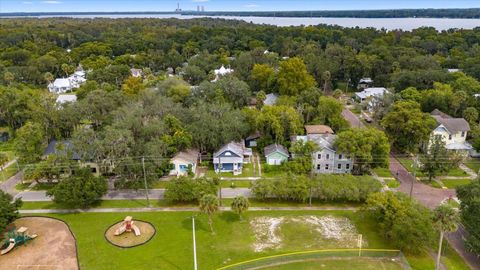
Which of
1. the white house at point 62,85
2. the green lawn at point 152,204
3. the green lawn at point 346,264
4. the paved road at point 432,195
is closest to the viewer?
the green lawn at point 346,264

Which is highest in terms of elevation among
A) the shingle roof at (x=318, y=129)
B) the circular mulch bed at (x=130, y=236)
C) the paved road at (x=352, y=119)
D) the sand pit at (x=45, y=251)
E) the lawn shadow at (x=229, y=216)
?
the shingle roof at (x=318, y=129)

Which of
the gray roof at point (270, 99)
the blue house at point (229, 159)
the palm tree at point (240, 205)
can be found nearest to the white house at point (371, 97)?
the gray roof at point (270, 99)

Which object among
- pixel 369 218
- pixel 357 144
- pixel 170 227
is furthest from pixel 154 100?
pixel 369 218

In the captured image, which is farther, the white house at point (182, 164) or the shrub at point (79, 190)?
the white house at point (182, 164)

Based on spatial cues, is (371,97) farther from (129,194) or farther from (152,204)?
(129,194)

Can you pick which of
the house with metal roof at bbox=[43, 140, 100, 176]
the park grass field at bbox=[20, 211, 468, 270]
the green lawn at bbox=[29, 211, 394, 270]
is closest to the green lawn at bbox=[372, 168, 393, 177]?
the park grass field at bbox=[20, 211, 468, 270]

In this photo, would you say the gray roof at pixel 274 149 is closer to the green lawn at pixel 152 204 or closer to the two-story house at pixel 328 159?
the two-story house at pixel 328 159

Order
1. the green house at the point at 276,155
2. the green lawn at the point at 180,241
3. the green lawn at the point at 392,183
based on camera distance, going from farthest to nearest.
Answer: the green house at the point at 276,155 < the green lawn at the point at 392,183 < the green lawn at the point at 180,241

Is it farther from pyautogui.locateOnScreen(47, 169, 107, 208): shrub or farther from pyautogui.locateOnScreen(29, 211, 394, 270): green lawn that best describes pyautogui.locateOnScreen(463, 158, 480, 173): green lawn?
pyautogui.locateOnScreen(47, 169, 107, 208): shrub
